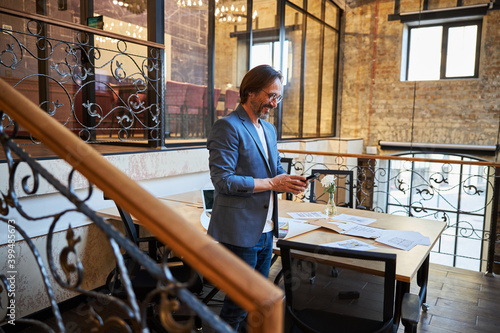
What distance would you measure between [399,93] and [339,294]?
8683mm

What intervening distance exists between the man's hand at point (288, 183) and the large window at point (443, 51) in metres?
8.37

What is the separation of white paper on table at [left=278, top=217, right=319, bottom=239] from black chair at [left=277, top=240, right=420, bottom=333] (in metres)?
0.59

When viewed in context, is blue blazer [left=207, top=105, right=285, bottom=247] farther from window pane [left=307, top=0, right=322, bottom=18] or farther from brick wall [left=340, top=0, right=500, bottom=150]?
brick wall [left=340, top=0, right=500, bottom=150]

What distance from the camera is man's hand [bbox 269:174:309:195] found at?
73.3 inches

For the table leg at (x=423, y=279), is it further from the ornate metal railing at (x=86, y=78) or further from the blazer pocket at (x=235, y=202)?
the ornate metal railing at (x=86, y=78)

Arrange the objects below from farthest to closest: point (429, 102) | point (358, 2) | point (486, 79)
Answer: point (358, 2), point (429, 102), point (486, 79)

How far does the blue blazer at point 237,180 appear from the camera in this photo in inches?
72.0

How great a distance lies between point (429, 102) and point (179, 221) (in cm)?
939

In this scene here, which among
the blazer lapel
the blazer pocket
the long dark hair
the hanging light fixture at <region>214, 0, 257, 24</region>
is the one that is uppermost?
the hanging light fixture at <region>214, 0, 257, 24</region>

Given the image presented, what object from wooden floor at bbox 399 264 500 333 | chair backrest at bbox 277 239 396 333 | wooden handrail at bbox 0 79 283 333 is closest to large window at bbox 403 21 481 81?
wooden floor at bbox 399 264 500 333

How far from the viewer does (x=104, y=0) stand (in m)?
4.58

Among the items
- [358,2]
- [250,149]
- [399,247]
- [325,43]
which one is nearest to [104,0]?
[250,149]

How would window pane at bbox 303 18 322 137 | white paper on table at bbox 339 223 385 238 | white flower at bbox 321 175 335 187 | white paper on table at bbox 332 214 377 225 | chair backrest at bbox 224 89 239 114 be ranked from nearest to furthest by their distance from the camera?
white paper on table at bbox 339 223 385 238, white paper on table at bbox 332 214 377 225, white flower at bbox 321 175 335 187, chair backrest at bbox 224 89 239 114, window pane at bbox 303 18 322 137

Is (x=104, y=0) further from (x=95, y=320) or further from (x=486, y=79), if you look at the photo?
(x=486, y=79)
